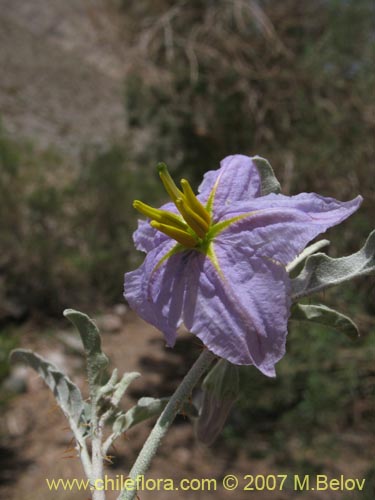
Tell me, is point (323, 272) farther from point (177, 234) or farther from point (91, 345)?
point (91, 345)

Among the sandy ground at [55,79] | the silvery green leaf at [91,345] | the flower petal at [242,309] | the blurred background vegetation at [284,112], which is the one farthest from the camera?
the sandy ground at [55,79]

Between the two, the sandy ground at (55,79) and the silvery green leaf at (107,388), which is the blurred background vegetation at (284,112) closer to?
the silvery green leaf at (107,388)

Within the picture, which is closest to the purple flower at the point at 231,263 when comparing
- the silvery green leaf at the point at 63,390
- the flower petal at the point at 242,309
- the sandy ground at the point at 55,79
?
the flower petal at the point at 242,309

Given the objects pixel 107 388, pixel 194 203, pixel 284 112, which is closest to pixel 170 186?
pixel 194 203

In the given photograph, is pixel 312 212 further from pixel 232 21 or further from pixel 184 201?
pixel 232 21

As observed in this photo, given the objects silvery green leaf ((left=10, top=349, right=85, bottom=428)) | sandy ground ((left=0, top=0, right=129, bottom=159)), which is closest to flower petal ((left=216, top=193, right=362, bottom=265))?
silvery green leaf ((left=10, top=349, right=85, bottom=428))

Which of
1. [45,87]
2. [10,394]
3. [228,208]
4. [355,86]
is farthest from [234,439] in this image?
[45,87]
